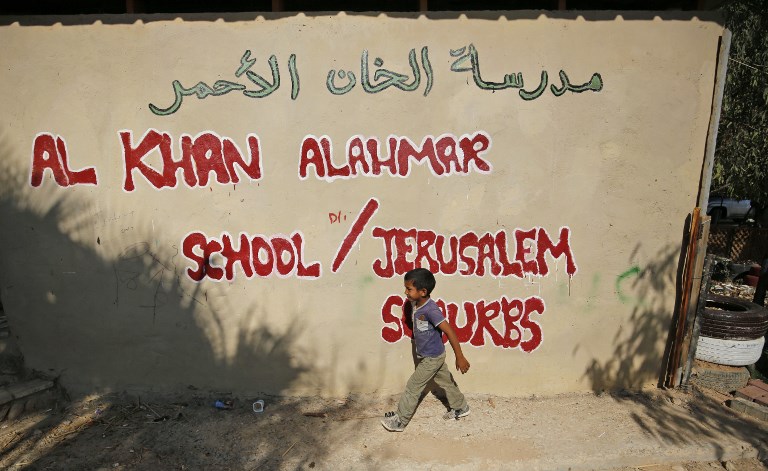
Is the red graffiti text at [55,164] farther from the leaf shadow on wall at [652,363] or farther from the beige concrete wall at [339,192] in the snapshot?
the leaf shadow on wall at [652,363]

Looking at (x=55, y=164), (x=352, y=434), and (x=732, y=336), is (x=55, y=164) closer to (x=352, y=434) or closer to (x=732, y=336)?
(x=352, y=434)

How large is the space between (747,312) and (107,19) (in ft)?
20.1

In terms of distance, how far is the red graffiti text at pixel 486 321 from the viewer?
392cm

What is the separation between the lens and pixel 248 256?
384 cm

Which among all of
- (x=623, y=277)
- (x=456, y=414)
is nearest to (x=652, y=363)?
(x=623, y=277)

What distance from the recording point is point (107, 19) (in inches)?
143

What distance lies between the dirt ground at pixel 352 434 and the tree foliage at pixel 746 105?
5.81 m

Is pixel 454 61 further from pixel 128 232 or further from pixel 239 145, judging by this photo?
pixel 128 232

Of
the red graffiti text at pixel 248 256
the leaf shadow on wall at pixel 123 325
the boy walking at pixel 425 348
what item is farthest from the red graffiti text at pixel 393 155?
the leaf shadow on wall at pixel 123 325

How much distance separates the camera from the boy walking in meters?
3.36

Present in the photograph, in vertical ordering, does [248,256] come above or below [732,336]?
above

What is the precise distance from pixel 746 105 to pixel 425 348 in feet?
26.7

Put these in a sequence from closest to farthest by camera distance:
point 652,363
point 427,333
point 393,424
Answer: point 427,333 → point 393,424 → point 652,363

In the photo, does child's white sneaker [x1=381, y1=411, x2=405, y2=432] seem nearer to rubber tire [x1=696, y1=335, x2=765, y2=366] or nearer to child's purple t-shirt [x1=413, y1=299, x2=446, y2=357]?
child's purple t-shirt [x1=413, y1=299, x2=446, y2=357]
